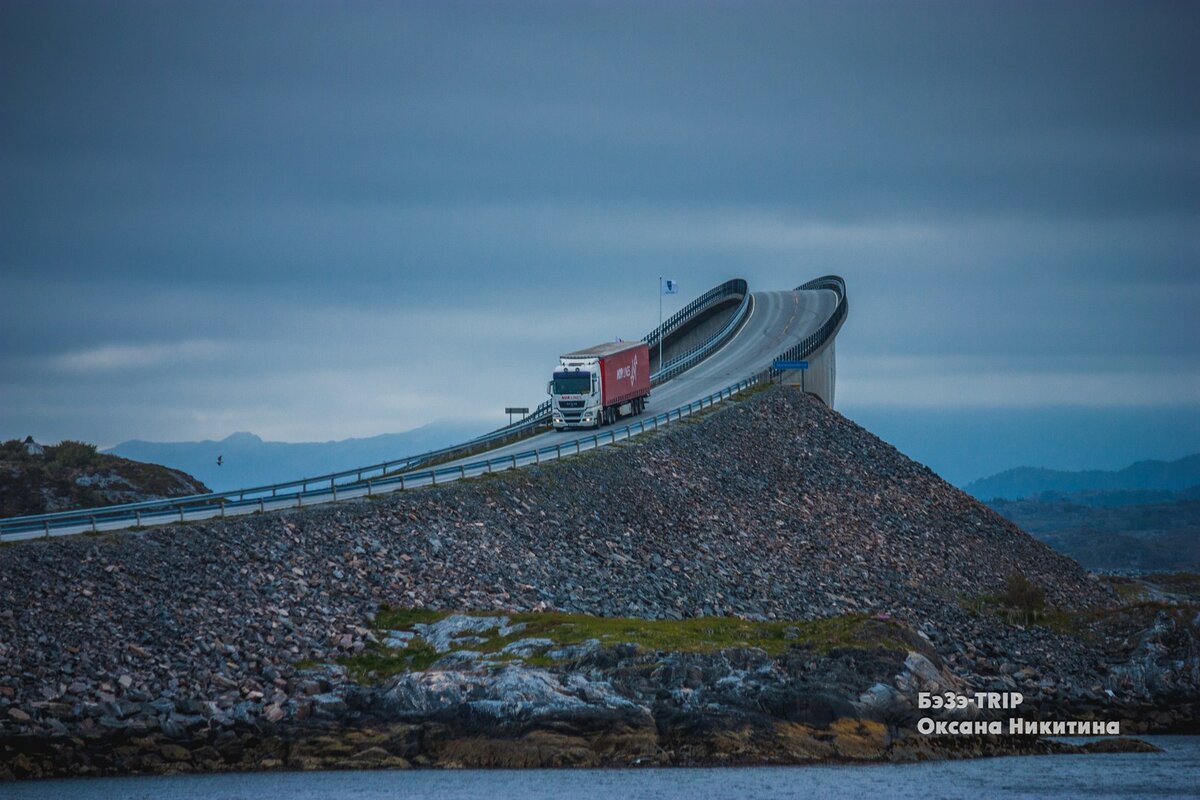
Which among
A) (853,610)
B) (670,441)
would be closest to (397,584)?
(853,610)

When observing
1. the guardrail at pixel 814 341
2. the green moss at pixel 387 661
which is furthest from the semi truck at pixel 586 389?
the green moss at pixel 387 661

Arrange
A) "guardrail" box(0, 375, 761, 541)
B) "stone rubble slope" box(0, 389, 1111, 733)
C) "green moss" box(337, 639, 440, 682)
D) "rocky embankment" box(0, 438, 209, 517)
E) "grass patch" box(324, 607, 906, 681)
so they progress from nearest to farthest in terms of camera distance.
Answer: "stone rubble slope" box(0, 389, 1111, 733), "green moss" box(337, 639, 440, 682), "grass patch" box(324, 607, 906, 681), "guardrail" box(0, 375, 761, 541), "rocky embankment" box(0, 438, 209, 517)

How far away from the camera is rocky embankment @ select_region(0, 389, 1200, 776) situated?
42.9 m

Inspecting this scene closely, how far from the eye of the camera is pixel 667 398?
96.6 meters

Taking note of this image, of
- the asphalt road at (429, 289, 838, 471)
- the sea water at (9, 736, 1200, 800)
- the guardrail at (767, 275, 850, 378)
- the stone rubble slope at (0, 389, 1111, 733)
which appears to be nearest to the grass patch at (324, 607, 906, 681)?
the stone rubble slope at (0, 389, 1111, 733)

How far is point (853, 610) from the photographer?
219ft

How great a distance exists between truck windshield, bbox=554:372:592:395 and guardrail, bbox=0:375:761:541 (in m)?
2.61

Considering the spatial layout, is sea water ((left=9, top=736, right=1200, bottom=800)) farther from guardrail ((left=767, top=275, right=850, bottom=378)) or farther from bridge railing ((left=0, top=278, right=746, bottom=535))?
guardrail ((left=767, top=275, right=850, bottom=378))

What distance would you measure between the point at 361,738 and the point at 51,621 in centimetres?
951

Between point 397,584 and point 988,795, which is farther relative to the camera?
point 397,584

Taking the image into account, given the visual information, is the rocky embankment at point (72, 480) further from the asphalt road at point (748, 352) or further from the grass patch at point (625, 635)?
the grass patch at point (625, 635)

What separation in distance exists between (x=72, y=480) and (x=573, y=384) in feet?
84.2

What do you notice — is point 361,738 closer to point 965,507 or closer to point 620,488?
point 620,488

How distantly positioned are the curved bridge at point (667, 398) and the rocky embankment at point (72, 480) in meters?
10.8
